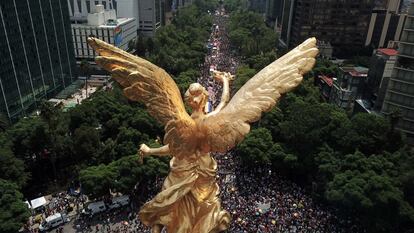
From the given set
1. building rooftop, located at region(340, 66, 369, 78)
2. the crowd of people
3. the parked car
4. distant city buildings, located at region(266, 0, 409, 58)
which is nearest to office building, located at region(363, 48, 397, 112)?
building rooftop, located at region(340, 66, 369, 78)

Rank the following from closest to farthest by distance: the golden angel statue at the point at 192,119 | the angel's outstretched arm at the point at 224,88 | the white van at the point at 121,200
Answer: the golden angel statue at the point at 192,119 → the angel's outstretched arm at the point at 224,88 → the white van at the point at 121,200

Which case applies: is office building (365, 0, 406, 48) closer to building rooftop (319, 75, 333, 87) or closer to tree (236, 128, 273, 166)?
building rooftop (319, 75, 333, 87)

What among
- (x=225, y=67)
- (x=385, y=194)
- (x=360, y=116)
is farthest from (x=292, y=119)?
(x=225, y=67)

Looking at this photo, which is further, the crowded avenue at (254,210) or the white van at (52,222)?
the white van at (52,222)

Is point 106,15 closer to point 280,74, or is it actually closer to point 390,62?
point 390,62

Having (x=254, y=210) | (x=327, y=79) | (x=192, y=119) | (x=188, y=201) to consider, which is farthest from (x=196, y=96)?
(x=327, y=79)

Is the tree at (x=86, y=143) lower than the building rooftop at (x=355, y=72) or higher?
lower

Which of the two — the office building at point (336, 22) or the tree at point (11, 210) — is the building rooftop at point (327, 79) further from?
the tree at point (11, 210)

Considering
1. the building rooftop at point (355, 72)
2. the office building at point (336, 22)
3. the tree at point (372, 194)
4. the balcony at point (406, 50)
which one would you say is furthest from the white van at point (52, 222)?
the office building at point (336, 22)
